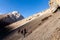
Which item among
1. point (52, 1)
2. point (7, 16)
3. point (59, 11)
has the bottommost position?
point (59, 11)

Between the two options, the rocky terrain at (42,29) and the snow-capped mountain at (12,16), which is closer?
the rocky terrain at (42,29)

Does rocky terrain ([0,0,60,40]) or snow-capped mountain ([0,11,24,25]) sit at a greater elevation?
snow-capped mountain ([0,11,24,25])

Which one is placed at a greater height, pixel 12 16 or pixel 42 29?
pixel 12 16

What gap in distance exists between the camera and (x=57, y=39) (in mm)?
25484

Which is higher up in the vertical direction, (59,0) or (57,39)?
(59,0)

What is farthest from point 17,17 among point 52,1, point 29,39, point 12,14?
point 29,39

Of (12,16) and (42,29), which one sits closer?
(42,29)

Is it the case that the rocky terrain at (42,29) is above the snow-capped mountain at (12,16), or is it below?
below

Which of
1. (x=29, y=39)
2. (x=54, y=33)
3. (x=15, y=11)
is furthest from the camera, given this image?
(x=15, y=11)

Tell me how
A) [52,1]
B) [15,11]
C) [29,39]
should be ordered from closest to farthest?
[29,39]
[52,1]
[15,11]

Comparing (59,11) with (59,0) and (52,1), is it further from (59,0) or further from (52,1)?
(52,1)

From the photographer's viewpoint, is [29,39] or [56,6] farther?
[56,6]

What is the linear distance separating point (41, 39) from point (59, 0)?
68.8ft

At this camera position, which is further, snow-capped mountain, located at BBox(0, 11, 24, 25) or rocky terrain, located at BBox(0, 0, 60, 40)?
snow-capped mountain, located at BBox(0, 11, 24, 25)
